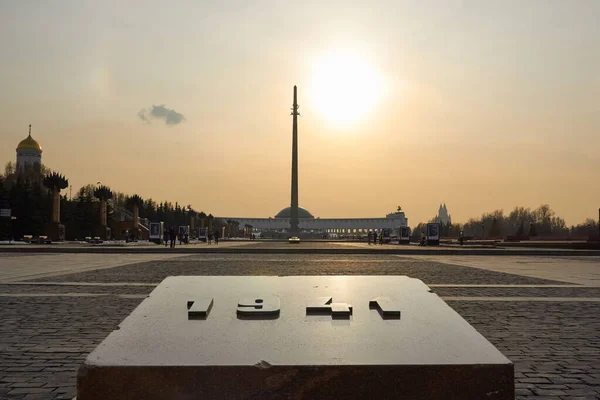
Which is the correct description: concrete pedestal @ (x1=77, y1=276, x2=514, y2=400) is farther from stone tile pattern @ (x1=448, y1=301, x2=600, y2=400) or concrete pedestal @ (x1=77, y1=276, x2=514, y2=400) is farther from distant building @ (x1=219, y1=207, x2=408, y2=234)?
distant building @ (x1=219, y1=207, x2=408, y2=234)

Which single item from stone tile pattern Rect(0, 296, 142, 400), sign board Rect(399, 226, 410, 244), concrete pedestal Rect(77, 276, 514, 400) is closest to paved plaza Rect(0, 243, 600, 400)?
stone tile pattern Rect(0, 296, 142, 400)

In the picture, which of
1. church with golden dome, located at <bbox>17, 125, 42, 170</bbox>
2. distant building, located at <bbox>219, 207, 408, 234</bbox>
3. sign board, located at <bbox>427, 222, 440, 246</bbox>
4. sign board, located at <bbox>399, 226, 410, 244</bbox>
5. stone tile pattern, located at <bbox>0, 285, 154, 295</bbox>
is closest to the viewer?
stone tile pattern, located at <bbox>0, 285, 154, 295</bbox>

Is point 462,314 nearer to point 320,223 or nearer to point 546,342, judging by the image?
point 546,342

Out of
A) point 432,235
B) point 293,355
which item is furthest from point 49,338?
point 432,235

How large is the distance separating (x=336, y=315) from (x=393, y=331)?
0.43 m

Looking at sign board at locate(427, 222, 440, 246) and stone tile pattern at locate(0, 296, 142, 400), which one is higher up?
sign board at locate(427, 222, 440, 246)

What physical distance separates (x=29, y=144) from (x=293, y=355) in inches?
4640

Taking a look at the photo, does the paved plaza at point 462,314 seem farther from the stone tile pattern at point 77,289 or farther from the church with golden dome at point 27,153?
the church with golden dome at point 27,153

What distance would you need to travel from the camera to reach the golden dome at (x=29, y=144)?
4231 inches

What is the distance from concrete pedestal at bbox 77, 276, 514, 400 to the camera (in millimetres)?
3043

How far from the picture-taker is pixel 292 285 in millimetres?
4594

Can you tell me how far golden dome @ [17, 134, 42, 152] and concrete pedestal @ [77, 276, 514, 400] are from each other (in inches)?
4584

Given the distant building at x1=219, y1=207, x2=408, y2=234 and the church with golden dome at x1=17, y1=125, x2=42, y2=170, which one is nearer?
the church with golden dome at x1=17, y1=125, x2=42, y2=170

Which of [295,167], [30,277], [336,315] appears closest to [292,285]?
[336,315]
